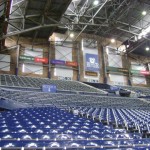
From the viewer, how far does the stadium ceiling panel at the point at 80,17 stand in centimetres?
1320

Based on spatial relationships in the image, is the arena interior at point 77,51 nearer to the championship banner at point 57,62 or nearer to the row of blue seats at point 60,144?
the championship banner at point 57,62

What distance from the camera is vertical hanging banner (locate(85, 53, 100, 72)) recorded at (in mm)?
18594

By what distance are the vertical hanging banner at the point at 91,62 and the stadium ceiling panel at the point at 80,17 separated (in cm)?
219

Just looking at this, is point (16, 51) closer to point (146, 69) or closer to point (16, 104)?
point (16, 104)

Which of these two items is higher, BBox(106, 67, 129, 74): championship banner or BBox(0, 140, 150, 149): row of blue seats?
BBox(106, 67, 129, 74): championship banner

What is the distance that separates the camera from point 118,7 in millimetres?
15008

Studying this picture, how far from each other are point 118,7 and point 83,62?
230 inches

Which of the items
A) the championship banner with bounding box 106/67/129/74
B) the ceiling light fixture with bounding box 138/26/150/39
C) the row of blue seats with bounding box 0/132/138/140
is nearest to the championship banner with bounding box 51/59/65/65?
the championship banner with bounding box 106/67/129/74

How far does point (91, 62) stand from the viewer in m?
19.0

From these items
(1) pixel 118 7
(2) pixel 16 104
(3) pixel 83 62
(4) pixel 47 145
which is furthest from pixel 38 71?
(4) pixel 47 145

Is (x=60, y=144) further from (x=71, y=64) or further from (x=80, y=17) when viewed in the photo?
(x=71, y=64)

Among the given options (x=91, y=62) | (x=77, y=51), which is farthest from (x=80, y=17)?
(x=91, y=62)

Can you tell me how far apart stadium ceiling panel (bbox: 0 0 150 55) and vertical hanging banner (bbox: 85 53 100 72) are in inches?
86.4

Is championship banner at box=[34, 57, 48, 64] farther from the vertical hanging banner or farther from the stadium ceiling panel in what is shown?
the vertical hanging banner
